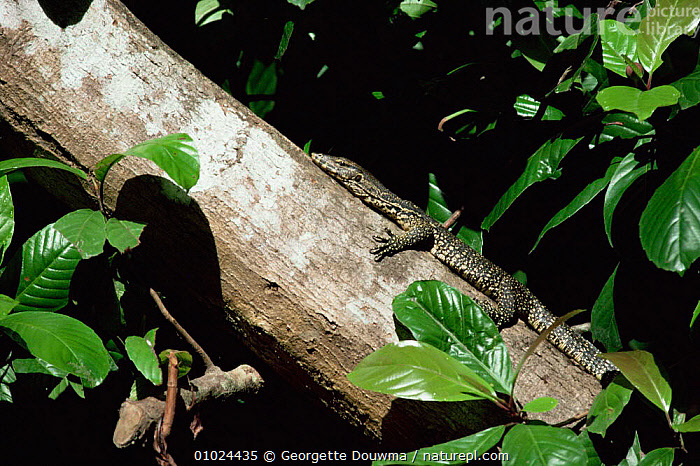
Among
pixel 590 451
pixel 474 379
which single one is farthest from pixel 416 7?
pixel 590 451

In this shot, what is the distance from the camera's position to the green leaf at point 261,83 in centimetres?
358

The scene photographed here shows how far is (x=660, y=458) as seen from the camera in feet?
6.39

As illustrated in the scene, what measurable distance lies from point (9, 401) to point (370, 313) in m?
1.55

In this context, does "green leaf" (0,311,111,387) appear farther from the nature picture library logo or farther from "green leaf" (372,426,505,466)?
the nature picture library logo

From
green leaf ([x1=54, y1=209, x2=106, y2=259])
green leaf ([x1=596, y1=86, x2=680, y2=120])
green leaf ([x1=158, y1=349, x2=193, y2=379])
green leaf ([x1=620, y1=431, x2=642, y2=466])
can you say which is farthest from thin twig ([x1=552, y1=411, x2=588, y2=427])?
green leaf ([x1=54, y1=209, x2=106, y2=259])

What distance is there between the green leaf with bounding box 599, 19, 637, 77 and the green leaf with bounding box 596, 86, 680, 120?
1.07 feet

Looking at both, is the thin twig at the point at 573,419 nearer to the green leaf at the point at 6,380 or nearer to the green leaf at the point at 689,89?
the green leaf at the point at 689,89

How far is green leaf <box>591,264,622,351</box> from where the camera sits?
2.82m

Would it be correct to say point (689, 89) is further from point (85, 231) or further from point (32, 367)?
point (32, 367)

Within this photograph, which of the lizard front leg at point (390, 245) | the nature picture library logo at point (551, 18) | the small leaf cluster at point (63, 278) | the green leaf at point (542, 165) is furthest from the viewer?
the nature picture library logo at point (551, 18)

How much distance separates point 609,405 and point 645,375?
157 mm

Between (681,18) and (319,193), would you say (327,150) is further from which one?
(681,18)

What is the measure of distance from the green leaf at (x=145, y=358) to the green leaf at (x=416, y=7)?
227cm

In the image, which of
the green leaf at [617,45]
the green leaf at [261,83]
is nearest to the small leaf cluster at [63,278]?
the green leaf at [261,83]
